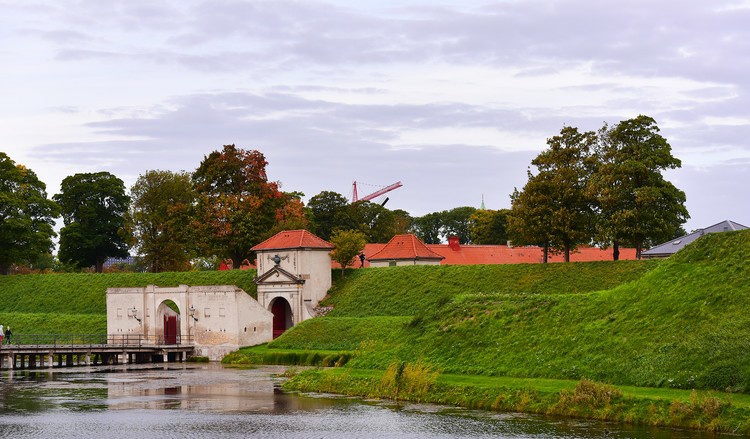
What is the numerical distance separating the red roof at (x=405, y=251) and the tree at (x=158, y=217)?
23.4 m

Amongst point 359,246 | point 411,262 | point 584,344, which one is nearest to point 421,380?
point 584,344

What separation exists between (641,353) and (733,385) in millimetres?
5289

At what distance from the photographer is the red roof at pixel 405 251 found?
283ft

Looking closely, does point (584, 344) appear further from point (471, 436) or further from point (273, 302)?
point (273, 302)

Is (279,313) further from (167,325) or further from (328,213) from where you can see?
(328,213)

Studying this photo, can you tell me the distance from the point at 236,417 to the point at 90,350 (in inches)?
1262

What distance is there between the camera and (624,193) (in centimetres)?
7112

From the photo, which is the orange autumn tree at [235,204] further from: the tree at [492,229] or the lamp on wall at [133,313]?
the tree at [492,229]

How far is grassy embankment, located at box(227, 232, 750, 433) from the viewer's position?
3594 cm

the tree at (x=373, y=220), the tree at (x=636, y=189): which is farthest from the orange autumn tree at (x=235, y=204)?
the tree at (x=373, y=220)

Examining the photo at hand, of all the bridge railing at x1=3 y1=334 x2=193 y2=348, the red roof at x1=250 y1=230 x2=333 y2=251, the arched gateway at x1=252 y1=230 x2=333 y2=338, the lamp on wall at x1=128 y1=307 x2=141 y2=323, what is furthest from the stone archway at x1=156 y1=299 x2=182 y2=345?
the red roof at x1=250 y1=230 x2=333 y2=251

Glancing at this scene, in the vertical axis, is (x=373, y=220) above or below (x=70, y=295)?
above

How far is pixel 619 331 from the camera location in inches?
1708

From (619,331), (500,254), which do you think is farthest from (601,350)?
(500,254)
